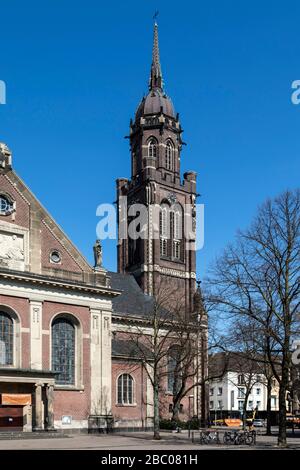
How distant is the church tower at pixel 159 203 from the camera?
76625mm

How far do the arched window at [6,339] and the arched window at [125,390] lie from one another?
1250 centimetres

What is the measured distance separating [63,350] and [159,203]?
33.9 m

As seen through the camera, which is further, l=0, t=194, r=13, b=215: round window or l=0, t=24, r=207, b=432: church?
l=0, t=194, r=13, b=215: round window

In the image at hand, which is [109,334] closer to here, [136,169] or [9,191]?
[9,191]

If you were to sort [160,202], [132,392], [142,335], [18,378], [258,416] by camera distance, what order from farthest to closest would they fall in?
[258,416], [160,202], [142,335], [132,392], [18,378]

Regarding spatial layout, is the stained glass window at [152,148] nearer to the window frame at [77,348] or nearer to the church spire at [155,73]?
the church spire at [155,73]

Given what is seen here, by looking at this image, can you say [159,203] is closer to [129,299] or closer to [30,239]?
[129,299]

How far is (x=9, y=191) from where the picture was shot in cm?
4725

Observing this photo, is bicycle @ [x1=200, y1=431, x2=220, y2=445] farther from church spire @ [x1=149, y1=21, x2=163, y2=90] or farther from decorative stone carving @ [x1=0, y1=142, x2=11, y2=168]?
church spire @ [x1=149, y1=21, x2=163, y2=90]

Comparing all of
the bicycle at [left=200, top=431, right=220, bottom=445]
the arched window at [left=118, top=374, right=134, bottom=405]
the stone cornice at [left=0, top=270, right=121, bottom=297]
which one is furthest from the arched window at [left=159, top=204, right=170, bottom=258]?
the bicycle at [left=200, top=431, right=220, bottom=445]

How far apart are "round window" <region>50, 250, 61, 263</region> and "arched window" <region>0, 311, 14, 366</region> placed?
5611 mm

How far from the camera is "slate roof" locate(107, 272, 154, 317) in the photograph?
6419 cm

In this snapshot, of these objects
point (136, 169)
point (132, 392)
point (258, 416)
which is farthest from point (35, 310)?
point (258, 416)

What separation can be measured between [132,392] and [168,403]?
782 centimetres
